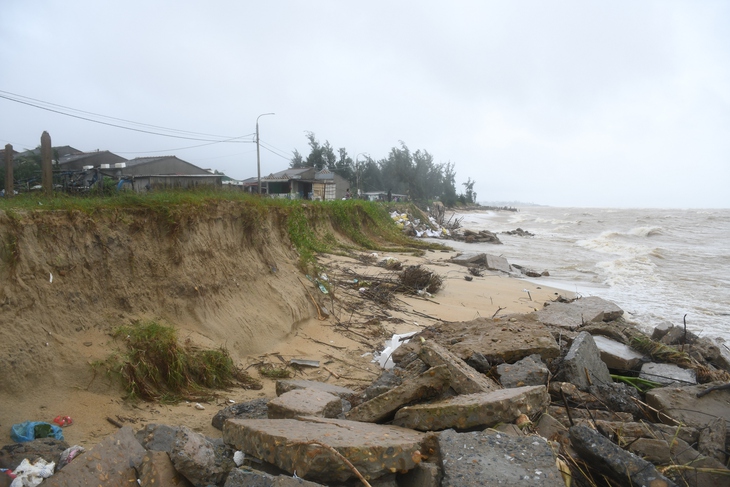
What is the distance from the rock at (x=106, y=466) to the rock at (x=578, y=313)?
18.4 feet

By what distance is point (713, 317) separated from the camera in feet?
31.7

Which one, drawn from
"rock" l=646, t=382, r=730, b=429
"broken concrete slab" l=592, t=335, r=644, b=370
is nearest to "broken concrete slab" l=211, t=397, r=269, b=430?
"rock" l=646, t=382, r=730, b=429

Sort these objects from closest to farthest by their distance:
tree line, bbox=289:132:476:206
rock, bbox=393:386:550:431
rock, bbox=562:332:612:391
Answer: rock, bbox=393:386:550:431 → rock, bbox=562:332:612:391 → tree line, bbox=289:132:476:206

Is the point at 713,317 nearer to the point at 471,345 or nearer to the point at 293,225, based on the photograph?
the point at 471,345

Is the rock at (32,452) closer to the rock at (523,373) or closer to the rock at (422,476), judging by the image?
the rock at (422,476)

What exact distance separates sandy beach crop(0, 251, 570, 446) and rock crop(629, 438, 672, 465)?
112 inches

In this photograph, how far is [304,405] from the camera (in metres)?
3.56

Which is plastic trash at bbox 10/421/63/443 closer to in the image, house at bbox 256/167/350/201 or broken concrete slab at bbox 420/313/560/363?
broken concrete slab at bbox 420/313/560/363

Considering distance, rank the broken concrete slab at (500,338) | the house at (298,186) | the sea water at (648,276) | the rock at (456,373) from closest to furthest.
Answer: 1. the rock at (456,373)
2. the broken concrete slab at (500,338)
3. the sea water at (648,276)
4. the house at (298,186)

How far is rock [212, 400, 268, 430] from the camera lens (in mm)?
3820

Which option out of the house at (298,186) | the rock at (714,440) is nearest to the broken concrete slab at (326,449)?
the rock at (714,440)

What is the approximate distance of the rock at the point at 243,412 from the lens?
12.5ft

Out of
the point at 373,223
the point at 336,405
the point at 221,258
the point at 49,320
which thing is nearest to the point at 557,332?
the point at 336,405

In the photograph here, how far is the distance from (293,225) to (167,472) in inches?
246
